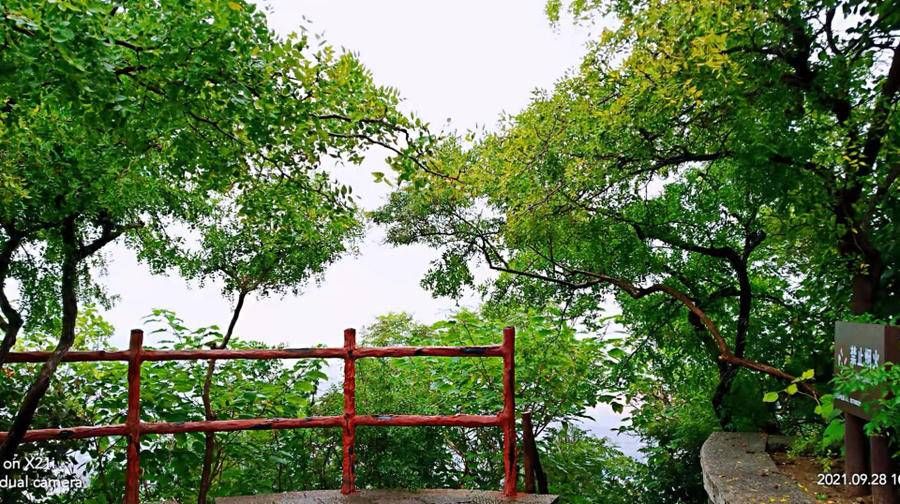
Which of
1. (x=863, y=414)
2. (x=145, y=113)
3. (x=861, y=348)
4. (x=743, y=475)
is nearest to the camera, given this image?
(x=145, y=113)

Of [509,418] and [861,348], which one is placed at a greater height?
[861,348]

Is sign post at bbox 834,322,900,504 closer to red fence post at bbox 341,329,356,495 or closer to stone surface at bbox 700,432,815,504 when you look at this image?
stone surface at bbox 700,432,815,504

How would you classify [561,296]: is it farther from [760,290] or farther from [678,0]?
[678,0]

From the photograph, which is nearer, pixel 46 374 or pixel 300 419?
pixel 46 374

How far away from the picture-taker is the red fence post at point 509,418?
422 centimetres

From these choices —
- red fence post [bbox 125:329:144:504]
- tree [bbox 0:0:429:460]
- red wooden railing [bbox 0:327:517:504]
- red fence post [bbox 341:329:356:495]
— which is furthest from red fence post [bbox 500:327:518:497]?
red fence post [bbox 125:329:144:504]

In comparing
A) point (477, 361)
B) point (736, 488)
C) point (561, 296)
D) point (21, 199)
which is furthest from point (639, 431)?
point (21, 199)

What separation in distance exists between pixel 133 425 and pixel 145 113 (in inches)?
87.0

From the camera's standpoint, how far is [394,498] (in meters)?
4.24

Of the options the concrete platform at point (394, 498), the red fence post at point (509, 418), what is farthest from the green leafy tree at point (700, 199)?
the concrete platform at point (394, 498)

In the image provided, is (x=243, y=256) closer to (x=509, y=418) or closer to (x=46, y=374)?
(x=46, y=374)

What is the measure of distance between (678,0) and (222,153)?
2.33 m

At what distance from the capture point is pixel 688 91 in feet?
11.5

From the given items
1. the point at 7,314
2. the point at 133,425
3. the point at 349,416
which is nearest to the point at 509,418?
the point at 349,416
